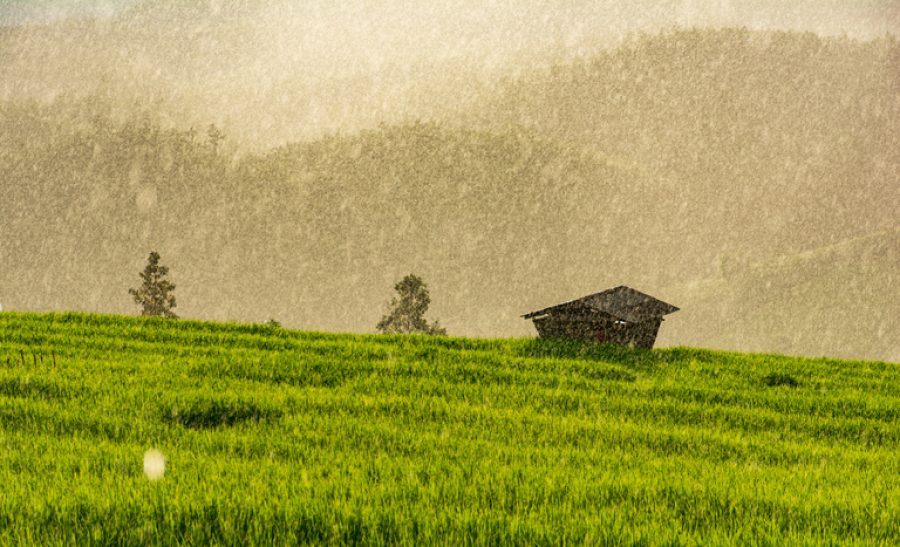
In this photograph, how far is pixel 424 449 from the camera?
6656 mm

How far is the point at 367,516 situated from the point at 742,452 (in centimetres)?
531

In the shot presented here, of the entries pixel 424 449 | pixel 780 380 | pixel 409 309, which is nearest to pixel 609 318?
pixel 780 380

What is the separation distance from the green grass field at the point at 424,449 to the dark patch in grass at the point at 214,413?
0.03 metres

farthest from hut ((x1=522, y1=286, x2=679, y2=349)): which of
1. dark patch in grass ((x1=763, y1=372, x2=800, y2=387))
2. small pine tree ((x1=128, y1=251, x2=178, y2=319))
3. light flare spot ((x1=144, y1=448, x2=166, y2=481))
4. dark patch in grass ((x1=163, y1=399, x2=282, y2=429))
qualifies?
small pine tree ((x1=128, y1=251, x2=178, y2=319))

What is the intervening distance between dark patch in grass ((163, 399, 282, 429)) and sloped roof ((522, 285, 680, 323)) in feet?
46.5

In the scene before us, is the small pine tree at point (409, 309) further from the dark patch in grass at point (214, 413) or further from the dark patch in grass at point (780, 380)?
the dark patch in grass at point (214, 413)

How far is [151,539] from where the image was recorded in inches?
164

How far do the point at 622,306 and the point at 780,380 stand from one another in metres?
8.48

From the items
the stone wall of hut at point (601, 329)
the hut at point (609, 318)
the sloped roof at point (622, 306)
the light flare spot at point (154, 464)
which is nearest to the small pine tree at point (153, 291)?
the stone wall of hut at point (601, 329)

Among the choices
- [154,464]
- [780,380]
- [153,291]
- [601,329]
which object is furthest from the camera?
[153,291]

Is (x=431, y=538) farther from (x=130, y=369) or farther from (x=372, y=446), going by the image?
(x=130, y=369)

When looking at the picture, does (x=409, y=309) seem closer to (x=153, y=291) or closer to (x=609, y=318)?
(x=153, y=291)

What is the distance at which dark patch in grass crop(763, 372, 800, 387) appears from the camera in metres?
13.2

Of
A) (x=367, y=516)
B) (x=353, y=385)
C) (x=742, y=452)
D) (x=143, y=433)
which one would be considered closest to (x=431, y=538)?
(x=367, y=516)
